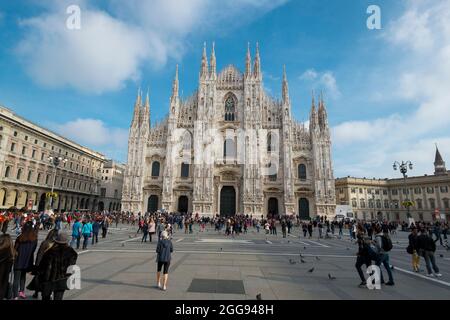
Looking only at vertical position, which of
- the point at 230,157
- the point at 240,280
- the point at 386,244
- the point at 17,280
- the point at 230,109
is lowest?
the point at 240,280

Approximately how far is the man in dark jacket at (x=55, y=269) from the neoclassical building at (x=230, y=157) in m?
32.1

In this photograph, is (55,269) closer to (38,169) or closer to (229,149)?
(229,149)

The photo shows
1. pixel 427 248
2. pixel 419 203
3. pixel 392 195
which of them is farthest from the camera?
pixel 392 195

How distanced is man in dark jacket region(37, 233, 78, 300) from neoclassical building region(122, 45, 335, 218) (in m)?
32.1

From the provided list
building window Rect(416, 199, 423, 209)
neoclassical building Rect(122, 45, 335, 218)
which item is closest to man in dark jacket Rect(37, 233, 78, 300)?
neoclassical building Rect(122, 45, 335, 218)

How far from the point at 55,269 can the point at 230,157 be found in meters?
35.0

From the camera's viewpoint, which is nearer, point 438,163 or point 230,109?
point 230,109

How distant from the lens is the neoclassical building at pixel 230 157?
36125 mm

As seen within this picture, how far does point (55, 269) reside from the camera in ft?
12.2

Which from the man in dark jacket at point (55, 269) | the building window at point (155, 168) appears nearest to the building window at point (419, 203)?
the building window at point (155, 168)

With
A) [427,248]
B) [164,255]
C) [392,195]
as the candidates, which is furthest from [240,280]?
[392,195]

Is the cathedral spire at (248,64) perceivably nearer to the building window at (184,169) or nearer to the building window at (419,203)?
the building window at (184,169)
